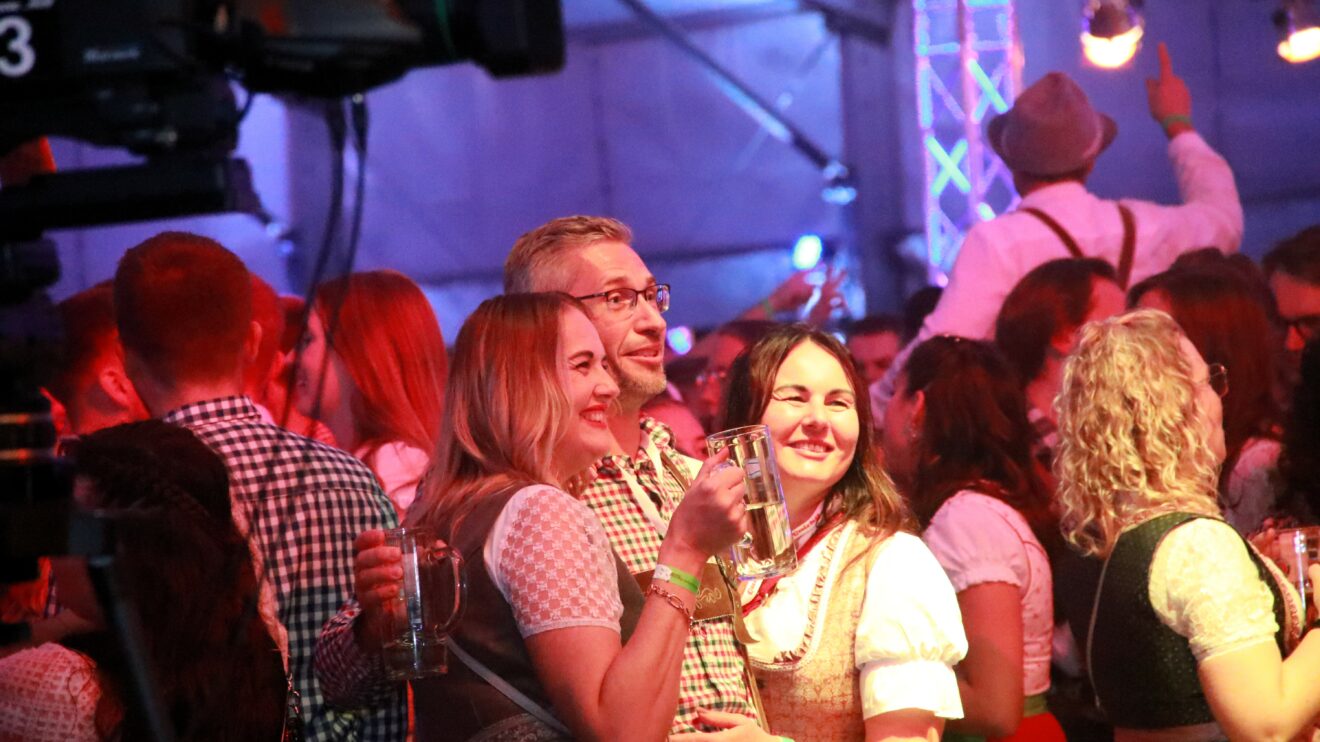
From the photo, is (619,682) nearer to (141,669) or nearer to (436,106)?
(141,669)

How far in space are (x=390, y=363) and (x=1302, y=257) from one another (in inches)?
97.2

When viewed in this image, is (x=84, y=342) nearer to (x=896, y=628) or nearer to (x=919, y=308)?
(x=896, y=628)

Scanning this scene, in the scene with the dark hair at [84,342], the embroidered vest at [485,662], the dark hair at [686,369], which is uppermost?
the dark hair at [84,342]

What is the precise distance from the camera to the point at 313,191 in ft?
29.9

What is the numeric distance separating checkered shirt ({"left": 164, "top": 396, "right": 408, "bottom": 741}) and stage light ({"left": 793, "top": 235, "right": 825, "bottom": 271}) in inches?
237

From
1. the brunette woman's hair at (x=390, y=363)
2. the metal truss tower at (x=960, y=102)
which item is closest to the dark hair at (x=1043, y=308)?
the brunette woman's hair at (x=390, y=363)

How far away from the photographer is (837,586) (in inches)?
95.0

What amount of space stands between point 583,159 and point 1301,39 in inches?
167

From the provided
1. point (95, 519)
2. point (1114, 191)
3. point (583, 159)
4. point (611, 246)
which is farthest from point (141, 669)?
point (583, 159)

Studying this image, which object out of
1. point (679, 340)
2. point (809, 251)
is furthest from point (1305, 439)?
point (809, 251)

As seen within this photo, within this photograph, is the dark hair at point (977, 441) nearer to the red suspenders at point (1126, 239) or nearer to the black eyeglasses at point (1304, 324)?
the black eyeglasses at point (1304, 324)

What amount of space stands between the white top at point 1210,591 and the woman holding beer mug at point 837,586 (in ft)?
1.39

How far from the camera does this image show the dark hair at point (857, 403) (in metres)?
2.56

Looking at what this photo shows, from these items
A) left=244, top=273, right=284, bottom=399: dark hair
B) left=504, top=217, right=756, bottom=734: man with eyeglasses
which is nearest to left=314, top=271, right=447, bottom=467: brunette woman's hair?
left=244, top=273, right=284, bottom=399: dark hair
